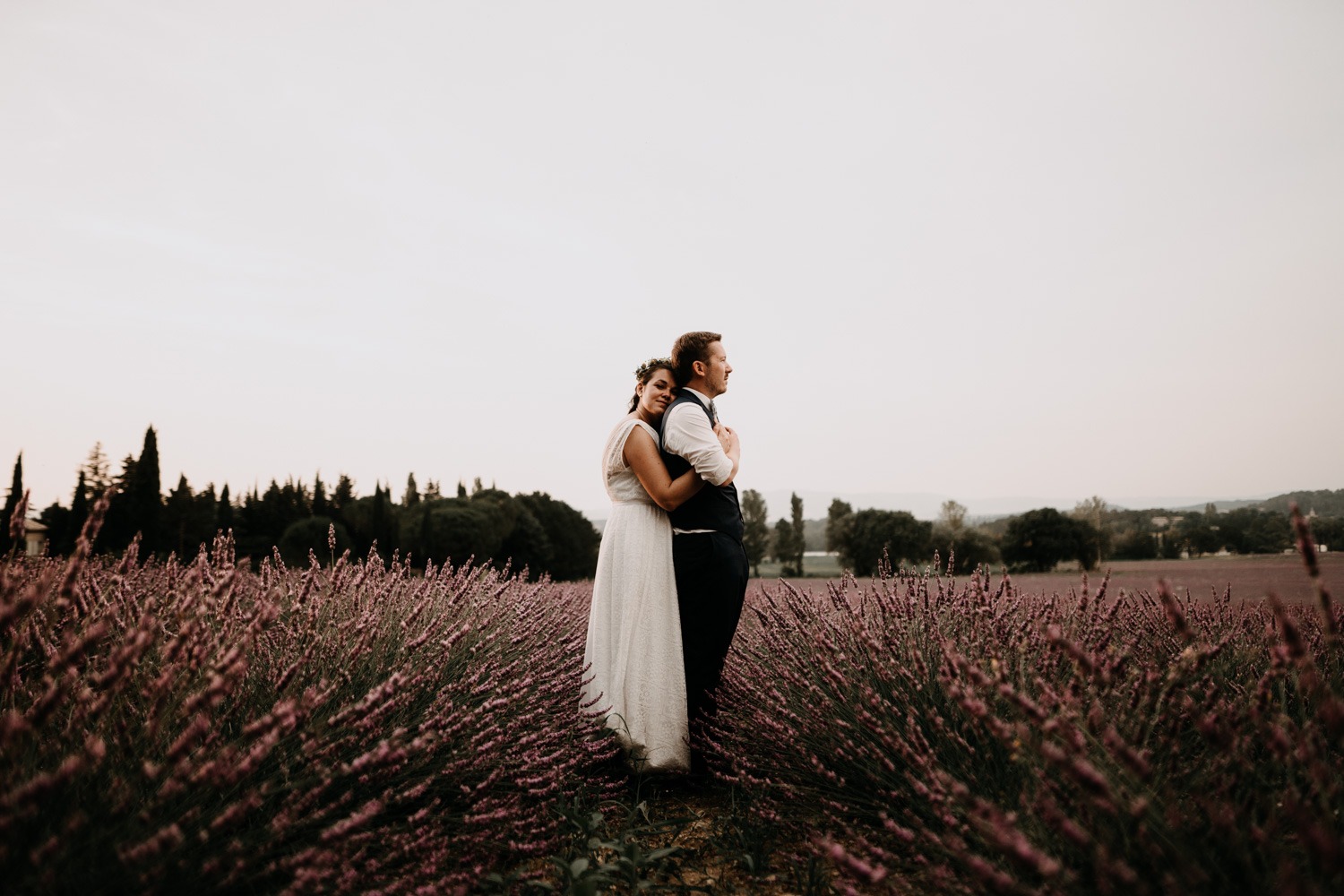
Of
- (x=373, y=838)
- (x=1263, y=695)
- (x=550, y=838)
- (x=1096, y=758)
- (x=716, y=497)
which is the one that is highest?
(x=716, y=497)

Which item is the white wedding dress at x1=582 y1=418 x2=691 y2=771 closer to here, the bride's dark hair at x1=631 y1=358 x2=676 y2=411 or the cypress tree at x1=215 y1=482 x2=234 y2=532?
the bride's dark hair at x1=631 y1=358 x2=676 y2=411

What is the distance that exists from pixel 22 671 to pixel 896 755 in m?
3.02

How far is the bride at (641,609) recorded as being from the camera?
117 inches

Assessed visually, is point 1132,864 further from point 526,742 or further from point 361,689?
point 361,689

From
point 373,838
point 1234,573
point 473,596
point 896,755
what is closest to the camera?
point 373,838

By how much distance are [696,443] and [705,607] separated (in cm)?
78

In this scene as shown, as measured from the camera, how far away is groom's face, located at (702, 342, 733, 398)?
3314mm

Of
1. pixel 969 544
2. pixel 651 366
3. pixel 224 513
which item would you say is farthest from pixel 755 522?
pixel 651 366

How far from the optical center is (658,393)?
329 cm

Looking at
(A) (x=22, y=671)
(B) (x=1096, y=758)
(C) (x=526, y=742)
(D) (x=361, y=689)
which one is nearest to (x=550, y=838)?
(C) (x=526, y=742)

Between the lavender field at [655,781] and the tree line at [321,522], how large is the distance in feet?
78.4

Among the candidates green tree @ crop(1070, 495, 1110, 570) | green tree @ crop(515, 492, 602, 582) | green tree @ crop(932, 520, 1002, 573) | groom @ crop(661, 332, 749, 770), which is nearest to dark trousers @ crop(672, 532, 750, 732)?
groom @ crop(661, 332, 749, 770)

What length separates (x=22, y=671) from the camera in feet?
8.10

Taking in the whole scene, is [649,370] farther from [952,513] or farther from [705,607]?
[952,513]
